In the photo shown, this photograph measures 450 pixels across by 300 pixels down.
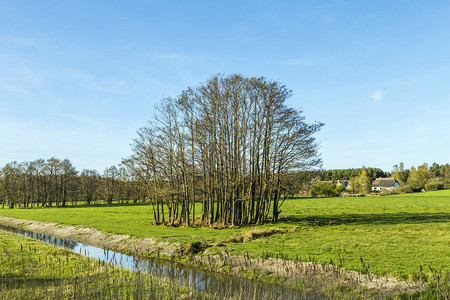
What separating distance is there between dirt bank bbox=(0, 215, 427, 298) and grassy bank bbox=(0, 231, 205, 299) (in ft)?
5.59

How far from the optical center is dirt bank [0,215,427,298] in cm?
1313

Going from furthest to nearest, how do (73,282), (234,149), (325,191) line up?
(325,191) → (234,149) → (73,282)

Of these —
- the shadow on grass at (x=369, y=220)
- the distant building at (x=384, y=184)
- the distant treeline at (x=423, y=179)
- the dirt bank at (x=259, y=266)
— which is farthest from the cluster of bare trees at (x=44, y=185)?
the distant building at (x=384, y=184)

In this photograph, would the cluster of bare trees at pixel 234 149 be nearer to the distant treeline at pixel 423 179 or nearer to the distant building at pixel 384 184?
the distant treeline at pixel 423 179

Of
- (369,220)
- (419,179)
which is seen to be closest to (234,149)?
(369,220)

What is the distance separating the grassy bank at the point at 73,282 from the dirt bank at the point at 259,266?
5.59 feet

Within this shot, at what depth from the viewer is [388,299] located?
41.6ft

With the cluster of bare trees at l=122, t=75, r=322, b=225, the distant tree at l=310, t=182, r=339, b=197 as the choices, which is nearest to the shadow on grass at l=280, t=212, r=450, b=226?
the cluster of bare trees at l=122, t=75, r=322, b=225

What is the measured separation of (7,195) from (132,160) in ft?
241

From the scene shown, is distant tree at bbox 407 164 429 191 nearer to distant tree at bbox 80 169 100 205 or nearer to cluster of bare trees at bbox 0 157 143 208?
cluster of bare trees at bbox 0 157 143 208

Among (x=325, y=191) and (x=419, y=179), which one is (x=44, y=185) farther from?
(x=419, y=179)

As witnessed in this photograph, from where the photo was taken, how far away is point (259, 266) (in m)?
18.3

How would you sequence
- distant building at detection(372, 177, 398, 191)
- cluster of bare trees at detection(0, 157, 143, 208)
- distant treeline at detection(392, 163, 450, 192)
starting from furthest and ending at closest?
distant building at detection(372, 177, 398, 191)
distant treeline at detection(392, 163, 450, 192)
cluster of bare trees at detection(0, 157, 143, 208)

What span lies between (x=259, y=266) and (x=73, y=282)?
9.58m
